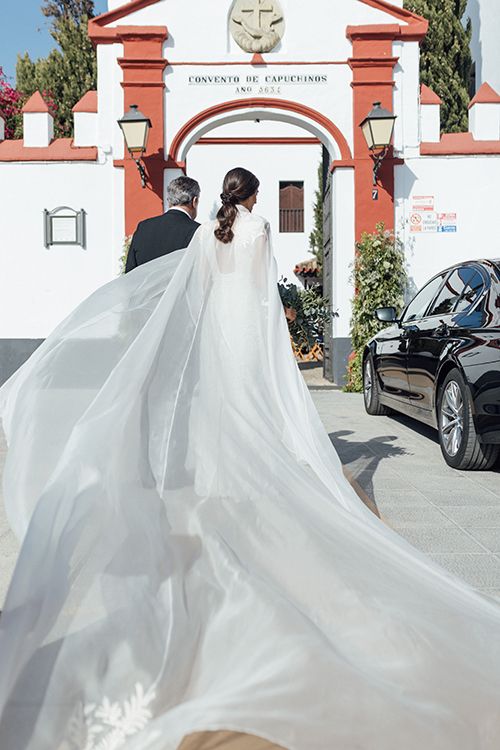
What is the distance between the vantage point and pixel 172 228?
4.92 m

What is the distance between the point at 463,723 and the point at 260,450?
1.75 m

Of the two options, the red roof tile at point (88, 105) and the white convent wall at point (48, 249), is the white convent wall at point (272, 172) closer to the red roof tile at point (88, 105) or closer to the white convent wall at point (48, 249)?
the red roof tile at point (88, 105)

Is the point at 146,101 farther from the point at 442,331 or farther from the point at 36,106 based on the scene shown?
the point at 442,331

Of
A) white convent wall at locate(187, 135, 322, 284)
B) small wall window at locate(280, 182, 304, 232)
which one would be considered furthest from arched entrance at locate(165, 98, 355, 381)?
small wall window at locate(280, 182, 304, 232)

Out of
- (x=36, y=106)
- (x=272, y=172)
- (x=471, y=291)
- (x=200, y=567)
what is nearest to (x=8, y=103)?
(x=272, y=172)

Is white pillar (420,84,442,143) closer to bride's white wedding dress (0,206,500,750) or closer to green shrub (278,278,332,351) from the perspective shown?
green shrub (278,278,332,351)

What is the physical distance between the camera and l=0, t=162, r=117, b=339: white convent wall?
44.3 feet

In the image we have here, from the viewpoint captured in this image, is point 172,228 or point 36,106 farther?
point 36,106

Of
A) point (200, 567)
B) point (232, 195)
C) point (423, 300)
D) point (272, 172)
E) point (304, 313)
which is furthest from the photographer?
point (272, 172)

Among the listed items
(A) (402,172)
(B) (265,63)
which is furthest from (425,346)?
(B) (265,63)

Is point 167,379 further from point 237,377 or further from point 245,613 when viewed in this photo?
point 245,613

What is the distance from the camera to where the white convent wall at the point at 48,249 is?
13500 mm

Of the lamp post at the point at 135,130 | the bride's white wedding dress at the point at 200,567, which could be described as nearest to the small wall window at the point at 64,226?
the lamp post at the point at 135,130

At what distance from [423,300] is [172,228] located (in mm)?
3957
